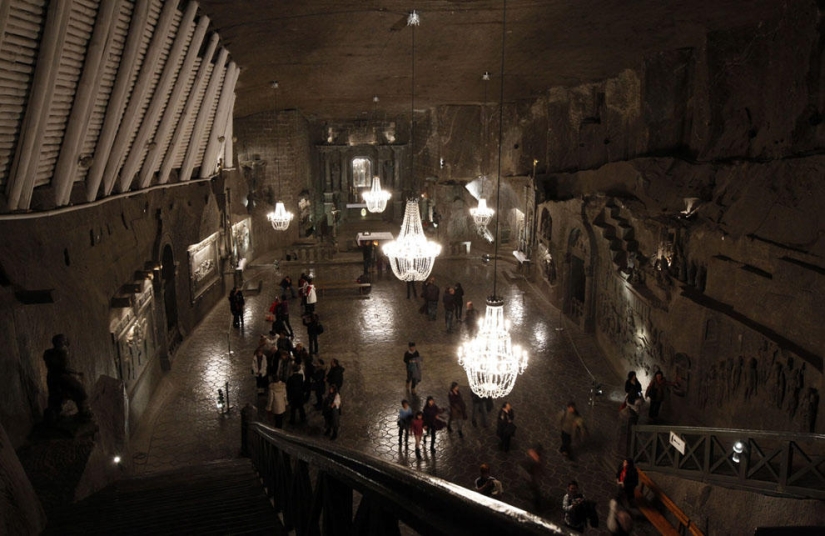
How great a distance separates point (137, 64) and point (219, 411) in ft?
17.4

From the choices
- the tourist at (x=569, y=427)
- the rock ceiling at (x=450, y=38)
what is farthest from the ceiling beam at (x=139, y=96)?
the tourist at (x=569, y=427)

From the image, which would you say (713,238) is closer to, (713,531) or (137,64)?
(713,531)

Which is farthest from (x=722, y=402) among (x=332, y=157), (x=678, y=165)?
(x=332, y=157)

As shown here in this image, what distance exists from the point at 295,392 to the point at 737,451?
580cm

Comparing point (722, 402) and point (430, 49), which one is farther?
point (430, 49)

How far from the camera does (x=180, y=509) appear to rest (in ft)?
11.0

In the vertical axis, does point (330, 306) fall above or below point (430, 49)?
below

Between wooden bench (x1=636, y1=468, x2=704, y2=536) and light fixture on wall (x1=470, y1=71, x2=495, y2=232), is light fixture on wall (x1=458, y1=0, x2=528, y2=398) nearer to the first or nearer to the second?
wooden bench (x1=636, y1=468, x2=704, y2=536)

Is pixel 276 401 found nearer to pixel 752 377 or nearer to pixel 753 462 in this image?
pixel 753 462

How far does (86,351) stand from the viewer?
7191 millimetres

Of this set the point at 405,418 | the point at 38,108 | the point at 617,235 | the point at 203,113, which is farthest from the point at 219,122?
the point at 617,235

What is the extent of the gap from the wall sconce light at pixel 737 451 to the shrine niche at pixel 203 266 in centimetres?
1085

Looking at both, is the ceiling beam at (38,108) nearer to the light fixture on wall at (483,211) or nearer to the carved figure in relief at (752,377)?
the carved figure in relief at (752,377)

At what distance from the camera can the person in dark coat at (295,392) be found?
877cm
